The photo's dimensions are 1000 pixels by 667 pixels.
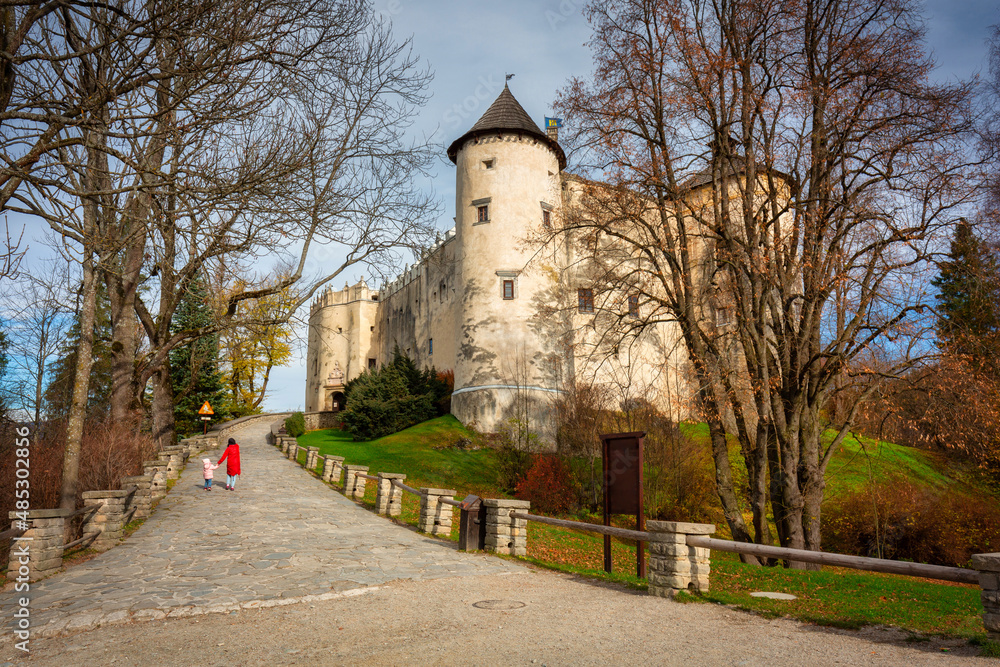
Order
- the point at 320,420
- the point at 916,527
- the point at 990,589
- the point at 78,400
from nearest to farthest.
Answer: the point at 990,589 → the point at 78,400 → the point at 916,527 → the point at 320,420

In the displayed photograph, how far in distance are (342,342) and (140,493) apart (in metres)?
38.9

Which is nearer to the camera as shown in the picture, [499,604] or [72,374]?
[499,604]

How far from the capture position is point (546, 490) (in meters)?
20.8

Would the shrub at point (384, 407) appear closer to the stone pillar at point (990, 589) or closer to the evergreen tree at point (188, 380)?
the evergreen tree at point (188, 380)

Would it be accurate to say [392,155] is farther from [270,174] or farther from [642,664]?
[642,664]

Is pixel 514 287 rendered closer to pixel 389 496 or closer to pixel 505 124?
pixel 505 124

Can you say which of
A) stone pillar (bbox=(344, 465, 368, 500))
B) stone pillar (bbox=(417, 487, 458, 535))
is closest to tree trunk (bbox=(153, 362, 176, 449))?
stone pillar (bbox=(344, 465, 368, 500))

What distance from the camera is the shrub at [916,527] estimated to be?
18219 mm

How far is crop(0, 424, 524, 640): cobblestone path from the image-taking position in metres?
6.86

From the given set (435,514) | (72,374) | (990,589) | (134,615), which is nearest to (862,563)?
(990,589)

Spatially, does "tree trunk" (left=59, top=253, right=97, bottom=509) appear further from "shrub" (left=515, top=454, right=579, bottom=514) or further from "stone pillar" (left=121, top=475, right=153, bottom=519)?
"shrub" (left=515, top=454, right=579, bottom=514)

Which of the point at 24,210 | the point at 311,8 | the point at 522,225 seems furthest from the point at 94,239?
the point at 522,225

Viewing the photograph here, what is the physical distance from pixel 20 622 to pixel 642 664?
5853 mm

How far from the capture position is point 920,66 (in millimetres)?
12680
